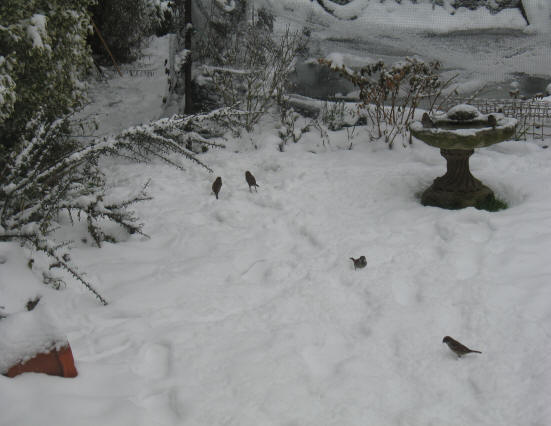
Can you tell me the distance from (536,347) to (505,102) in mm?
3953

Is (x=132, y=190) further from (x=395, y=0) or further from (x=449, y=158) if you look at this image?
(x=395, y=0)

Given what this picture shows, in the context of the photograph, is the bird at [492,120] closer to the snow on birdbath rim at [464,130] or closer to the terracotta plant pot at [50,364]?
the snow on birdbath rim at [464,130]

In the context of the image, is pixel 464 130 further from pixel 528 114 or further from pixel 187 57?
pixel 187 57

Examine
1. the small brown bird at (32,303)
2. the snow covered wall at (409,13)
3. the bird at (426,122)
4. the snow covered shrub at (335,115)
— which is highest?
the snow covered wall at (409,13)

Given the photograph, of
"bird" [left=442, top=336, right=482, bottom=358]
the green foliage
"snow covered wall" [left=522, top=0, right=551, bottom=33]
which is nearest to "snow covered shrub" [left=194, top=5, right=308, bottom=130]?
"snow covered wall" [left=522, top=0, right=551, bottom=33]

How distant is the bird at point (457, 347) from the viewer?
2.41 m

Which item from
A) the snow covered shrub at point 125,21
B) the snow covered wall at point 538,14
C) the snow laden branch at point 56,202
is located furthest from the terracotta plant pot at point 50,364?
the snow covered wall at point 538,14

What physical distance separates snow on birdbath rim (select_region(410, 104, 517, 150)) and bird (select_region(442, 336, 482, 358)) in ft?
6.29

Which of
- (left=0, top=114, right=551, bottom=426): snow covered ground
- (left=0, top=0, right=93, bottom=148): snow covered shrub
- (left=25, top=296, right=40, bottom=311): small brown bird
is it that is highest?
(left=0, top=0, right=93, bottom=148): snow covered shrub

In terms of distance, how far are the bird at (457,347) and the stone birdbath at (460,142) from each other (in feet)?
5.98

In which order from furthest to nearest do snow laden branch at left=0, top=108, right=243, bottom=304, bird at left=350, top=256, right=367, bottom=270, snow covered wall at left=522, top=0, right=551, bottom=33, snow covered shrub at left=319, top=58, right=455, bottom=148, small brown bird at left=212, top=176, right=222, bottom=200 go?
1. snow covered wall at left=522, top=0, right=551, bottom=33
2. snow covered shrub at left=319, top=58, right=455, bottom=148
3. small brown bird at left=212, top=176, right=222, bottom=200
4. bird at left=350, top=256, right=367, bottom=270
5. snow laden branch at left=0, top=108, right=243, bottom=304

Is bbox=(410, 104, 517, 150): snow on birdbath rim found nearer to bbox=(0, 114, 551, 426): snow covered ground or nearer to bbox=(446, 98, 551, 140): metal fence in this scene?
bbox=(0, 114, 551, 426): snow covered ground

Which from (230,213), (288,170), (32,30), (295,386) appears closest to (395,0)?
(288,170)

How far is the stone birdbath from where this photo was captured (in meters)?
3.90
